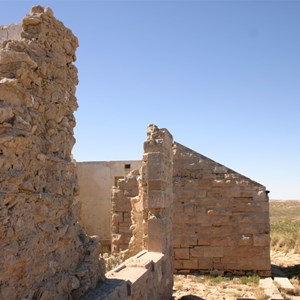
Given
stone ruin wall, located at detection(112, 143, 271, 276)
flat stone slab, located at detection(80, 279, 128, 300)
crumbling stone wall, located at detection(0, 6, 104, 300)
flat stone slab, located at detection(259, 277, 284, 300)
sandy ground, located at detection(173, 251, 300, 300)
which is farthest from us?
stone ruin wall, located at detection(112, 143, 271, 276)

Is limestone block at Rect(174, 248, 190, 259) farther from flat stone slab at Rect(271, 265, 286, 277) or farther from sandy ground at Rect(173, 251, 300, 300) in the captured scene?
flat stone slab at Rect(271, 265, 286, 277)

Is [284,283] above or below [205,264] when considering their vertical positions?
below

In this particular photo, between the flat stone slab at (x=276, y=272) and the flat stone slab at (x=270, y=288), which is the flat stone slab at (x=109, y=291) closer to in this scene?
the flat stone slab at (x=270, y=288)

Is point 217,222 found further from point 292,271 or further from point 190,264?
point 292,271

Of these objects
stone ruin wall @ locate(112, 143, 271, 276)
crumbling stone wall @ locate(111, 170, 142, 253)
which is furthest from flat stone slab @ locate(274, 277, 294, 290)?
crumbling stone wall @ locate(111, 170, 142, 253)

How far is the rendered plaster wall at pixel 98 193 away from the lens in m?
13.1

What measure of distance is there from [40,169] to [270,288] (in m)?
6.69

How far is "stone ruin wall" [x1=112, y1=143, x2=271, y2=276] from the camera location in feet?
33.8

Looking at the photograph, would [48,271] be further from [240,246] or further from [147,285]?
[240,246]

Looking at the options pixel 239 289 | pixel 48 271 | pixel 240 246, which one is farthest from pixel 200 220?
pixel 48 271

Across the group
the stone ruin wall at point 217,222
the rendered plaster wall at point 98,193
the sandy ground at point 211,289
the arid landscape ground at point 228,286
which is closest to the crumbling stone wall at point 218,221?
the stone ruin wall at point 217,222

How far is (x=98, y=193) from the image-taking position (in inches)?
523

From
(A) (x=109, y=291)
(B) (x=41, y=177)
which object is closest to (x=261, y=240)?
(A) (x=109, y=291)

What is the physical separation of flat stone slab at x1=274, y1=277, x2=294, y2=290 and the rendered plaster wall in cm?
564
